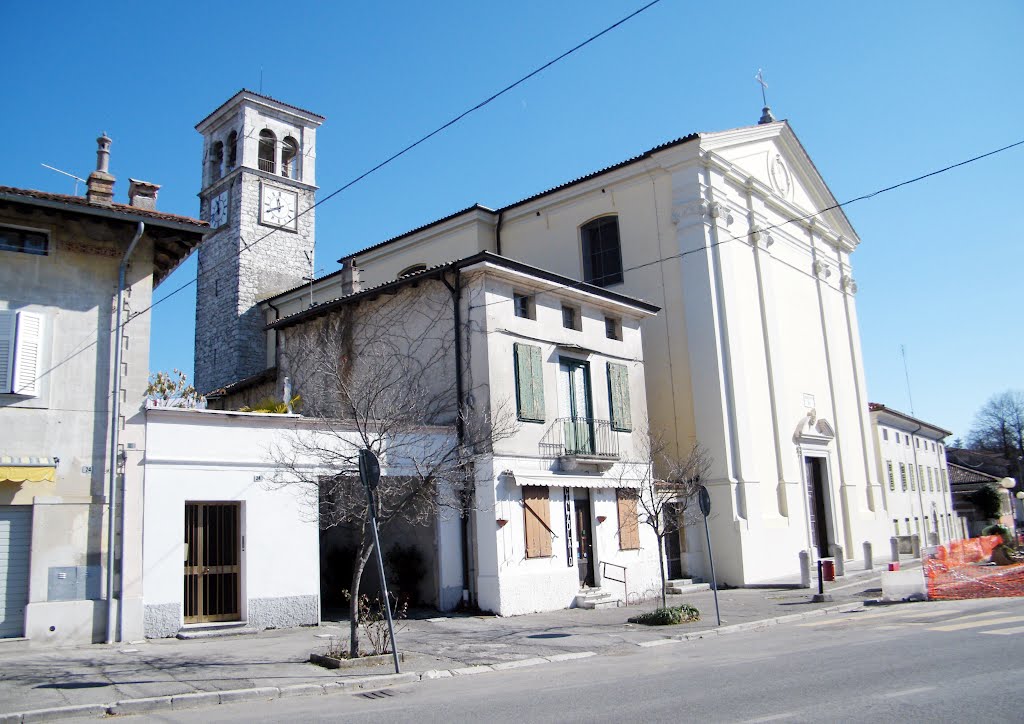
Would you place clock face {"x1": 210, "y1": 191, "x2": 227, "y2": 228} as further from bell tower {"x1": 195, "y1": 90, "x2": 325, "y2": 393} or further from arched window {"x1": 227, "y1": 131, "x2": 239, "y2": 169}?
arched window {"x1": 227, "y1": 131, "x2": 239, "y2": 169}

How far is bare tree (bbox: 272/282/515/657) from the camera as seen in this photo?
44.2ft

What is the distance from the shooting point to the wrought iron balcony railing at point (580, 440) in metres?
18.1

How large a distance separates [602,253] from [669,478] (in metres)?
8.05

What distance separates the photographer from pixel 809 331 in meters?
29.5

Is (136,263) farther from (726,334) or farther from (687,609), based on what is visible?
(726,334)

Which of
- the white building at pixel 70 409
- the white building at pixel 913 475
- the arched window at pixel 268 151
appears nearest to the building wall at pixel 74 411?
the white building at pixel 70 409

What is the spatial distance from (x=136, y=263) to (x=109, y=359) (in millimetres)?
1771

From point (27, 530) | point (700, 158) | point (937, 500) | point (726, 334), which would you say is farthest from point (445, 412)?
point (937, 500)

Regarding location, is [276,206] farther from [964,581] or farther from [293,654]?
[964,581]

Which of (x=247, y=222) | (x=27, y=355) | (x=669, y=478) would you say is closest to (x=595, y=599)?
(x=669, y=478)

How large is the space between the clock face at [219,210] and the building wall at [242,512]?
2468cm

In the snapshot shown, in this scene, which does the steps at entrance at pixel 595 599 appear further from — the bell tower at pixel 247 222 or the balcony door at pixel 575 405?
the bell tower at pixel 247 222

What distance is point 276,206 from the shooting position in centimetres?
3694

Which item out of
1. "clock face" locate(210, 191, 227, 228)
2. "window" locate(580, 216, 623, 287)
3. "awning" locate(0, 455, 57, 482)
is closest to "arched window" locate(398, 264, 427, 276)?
"window" locate(580, 216, 623, 287)
